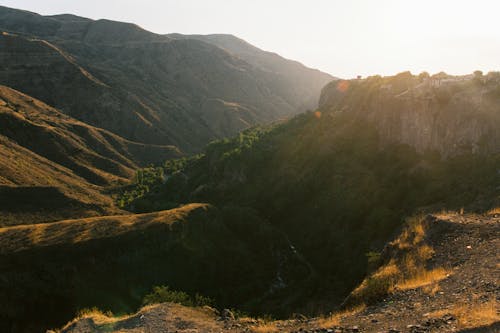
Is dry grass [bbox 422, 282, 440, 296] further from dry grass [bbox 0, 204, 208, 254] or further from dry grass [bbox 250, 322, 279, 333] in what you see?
dry grass [bbox 0, 204, 208, 254]

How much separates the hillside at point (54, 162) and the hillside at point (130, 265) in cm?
3321

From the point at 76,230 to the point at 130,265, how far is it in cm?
1334

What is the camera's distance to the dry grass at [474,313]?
1065 cm

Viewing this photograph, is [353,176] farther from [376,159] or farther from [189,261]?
[189,261]

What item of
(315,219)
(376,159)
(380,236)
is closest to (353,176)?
(376,159)

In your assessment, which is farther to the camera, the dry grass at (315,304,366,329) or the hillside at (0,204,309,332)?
the hillside at (0,204,309,332)

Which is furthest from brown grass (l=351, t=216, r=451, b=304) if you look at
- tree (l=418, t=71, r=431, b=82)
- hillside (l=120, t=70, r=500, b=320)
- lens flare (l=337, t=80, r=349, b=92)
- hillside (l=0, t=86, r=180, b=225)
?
lens flare (l=337, t=80, r=349, b=92)

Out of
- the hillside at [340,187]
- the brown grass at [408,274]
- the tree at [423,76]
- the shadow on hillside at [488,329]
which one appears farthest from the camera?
the tree at [423,76]

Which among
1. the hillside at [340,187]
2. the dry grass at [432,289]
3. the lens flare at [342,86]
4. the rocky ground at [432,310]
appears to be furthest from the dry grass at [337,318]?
the lens flare at [342,86]

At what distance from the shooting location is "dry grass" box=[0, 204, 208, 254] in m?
48.3

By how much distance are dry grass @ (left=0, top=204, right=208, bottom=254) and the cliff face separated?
138 ft

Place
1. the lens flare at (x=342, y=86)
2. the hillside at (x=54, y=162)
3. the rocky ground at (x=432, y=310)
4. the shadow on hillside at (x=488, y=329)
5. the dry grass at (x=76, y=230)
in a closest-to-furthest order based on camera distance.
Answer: the shadow on hillside at (x=488, y=329), the rocky ground at (x=432, y=310), the dry grass at (x=76, y=230), the hillside at (x=54, y=162), the lens flare at (x=342, y=86)

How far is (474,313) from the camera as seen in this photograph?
447 inches

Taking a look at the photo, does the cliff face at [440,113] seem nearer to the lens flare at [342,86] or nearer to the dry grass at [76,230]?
the lens flare at [342,86]
